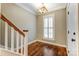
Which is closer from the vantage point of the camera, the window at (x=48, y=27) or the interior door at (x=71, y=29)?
the interior door at (x=71, y=29)

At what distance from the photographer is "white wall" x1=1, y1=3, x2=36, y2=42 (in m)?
1.26

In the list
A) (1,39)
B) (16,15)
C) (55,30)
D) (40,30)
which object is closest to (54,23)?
(55,30)

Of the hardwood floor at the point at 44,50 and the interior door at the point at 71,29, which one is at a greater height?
the interior door at the point at 71,29

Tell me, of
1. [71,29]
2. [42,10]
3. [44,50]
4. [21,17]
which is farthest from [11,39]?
[71,29]

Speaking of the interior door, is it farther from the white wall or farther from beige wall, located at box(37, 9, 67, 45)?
the white wall

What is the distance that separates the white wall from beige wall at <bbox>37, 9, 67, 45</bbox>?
0.22 feet

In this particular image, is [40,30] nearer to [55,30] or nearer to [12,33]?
[55,30]

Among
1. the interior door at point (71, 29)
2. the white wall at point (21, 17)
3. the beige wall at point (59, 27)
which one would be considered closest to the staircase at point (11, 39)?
the white wall at point (21, 17)

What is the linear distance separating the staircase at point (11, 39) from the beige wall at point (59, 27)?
0.19 metres

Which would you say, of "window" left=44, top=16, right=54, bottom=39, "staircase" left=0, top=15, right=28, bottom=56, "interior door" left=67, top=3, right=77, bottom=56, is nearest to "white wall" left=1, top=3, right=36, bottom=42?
"staircase" left=0, top=15, right=28, bottom=56

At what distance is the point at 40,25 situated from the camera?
52.2 inches

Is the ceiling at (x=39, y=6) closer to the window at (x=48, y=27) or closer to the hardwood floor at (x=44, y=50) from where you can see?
the window at (x=48, y=27)

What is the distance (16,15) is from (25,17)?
12 cm

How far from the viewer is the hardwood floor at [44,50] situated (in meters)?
1.23
